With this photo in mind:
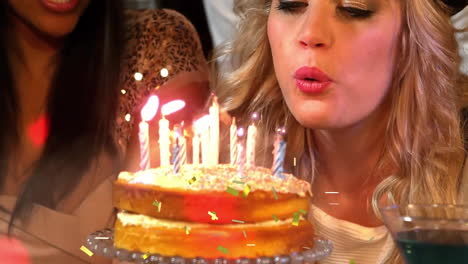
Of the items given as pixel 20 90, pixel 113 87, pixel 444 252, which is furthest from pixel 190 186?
pixel 20 90

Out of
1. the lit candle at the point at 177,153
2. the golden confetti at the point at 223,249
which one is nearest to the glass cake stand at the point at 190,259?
the golden confetti at the point at 223,249

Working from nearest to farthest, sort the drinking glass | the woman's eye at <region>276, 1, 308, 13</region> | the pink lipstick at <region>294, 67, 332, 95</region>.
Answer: the drinking glass, the pink lipstick at <region>294, 67, 332, 95</region>, the woman's eye at <region>276, 1, 308, 13</region>

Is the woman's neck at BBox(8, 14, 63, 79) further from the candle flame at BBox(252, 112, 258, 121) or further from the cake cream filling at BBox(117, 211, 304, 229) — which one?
the cake cream filling at BBox(117, 211, 304, 229)

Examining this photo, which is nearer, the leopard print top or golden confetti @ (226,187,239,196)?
golden confetti @ (226,187,239,196)

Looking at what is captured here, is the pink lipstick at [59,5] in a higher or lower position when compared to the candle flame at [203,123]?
higher

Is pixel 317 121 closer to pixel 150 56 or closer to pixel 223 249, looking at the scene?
pixel 223 249

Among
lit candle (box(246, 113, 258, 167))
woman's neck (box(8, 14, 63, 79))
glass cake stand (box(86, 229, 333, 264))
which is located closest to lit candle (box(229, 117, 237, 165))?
lit candle (box(246, 113, 258, 167))

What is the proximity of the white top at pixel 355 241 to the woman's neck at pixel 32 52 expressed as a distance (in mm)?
1342

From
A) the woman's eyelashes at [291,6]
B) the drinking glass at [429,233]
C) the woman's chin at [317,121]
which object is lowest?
the drinking glass at [429,233]

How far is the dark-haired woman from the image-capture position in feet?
8.88

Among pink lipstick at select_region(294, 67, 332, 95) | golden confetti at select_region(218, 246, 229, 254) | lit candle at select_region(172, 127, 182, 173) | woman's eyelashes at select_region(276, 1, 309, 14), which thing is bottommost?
golden confetti at select_region(218, 246, 229, 254)

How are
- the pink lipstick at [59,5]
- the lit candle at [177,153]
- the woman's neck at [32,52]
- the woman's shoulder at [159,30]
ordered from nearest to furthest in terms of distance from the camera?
the lit candle at [177,153], the pink lipstick at [59,5], the woman's neck at [32,52], the woman's shoulder at [159,30]

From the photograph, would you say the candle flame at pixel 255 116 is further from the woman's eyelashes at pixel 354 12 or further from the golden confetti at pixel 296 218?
the golden confetti at pixel 296 218

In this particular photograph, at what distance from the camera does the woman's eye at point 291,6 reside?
224 cm
